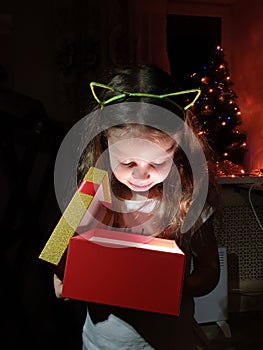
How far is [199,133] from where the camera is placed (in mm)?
634

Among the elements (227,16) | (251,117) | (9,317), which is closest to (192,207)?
(9,317)

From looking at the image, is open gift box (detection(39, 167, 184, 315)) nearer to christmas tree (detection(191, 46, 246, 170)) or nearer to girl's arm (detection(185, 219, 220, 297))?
girl's arm (detection(185, 219, 220, 297))

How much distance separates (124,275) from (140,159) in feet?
0.45

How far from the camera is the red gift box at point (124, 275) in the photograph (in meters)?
0.46

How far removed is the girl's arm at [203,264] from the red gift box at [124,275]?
7 centimetres

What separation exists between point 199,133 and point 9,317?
4.01 ft

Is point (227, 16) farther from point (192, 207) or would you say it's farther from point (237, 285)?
point (192, 207)

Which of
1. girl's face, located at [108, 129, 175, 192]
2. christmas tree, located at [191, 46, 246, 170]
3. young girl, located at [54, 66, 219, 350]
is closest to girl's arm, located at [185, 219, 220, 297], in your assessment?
young girl, located at [54, 66, 219, 350]

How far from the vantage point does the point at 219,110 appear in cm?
199

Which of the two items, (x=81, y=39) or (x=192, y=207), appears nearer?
(x=192, y=207)

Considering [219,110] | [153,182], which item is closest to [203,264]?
[153,182]

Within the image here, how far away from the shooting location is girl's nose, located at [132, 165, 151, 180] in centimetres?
51

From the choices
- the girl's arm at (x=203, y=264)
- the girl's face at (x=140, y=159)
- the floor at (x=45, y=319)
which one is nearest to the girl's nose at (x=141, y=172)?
the girl's face at (x=140, y=159)

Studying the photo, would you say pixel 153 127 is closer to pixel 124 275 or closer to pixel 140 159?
pixel 140 159
